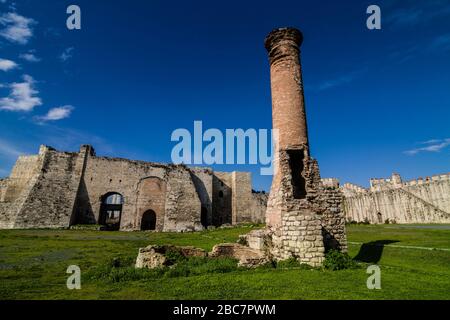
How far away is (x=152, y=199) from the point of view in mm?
27609

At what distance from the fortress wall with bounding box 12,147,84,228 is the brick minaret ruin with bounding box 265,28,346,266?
21.7 meters

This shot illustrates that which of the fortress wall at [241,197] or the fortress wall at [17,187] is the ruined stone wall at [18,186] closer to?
the fortress wall at [17,187]

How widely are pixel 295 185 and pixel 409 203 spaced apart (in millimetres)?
21780

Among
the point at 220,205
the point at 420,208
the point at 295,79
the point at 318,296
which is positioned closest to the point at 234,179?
the point at 220,205

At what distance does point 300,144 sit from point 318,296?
245 inches

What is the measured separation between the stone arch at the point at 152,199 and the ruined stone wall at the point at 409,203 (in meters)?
24.1

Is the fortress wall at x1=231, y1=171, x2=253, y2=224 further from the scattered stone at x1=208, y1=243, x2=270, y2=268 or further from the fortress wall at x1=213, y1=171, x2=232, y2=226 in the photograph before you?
the scattered stone at x1=208, y1=243, x2=270, y2=268

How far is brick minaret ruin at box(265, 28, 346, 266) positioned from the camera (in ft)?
26.0

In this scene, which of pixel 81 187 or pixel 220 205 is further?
pixel 220 205

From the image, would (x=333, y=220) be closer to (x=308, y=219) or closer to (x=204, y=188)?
(x=308, y=219)

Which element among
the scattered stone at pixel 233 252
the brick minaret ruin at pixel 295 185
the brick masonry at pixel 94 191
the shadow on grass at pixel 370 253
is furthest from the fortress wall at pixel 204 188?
the scattered stone at pixel 233 252
